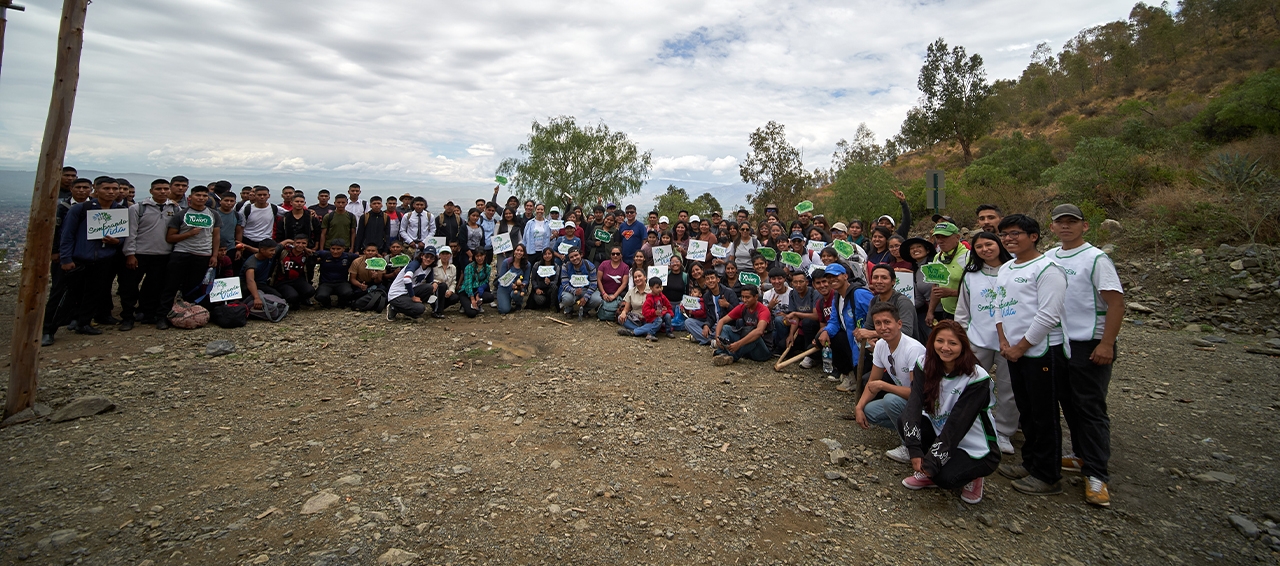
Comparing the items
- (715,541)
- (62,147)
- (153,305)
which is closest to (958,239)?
(715,541)

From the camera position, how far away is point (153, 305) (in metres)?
7.14

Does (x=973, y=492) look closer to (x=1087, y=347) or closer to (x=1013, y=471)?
(x=1013, y=471)

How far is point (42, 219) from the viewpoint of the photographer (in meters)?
4.41

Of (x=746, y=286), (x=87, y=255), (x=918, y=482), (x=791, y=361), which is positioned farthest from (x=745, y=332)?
(x=87, y=255)

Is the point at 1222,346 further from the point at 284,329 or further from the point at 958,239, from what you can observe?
the point at 284,329

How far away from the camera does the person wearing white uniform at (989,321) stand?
4113 mm

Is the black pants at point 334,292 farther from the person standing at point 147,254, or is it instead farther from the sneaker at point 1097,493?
the sneaker at point 1097,493

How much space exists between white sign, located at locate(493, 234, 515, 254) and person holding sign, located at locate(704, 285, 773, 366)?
4.34 m

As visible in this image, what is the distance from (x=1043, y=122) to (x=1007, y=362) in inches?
1696

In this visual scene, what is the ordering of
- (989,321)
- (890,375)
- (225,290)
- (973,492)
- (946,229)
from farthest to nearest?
1. (225,290)
2. (946,229)
3. (890,375)
4. (989,321)
5. (973,492)

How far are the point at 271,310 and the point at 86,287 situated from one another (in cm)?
186

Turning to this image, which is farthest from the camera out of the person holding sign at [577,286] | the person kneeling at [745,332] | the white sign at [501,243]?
the white sign at [501,243]

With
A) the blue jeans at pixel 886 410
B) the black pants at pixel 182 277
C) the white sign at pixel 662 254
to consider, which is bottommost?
the blue jeans at pixel 886 410

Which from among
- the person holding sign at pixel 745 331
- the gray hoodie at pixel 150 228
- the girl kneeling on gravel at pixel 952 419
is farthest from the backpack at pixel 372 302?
the girl kneeling on gravel at pixel 952 419
